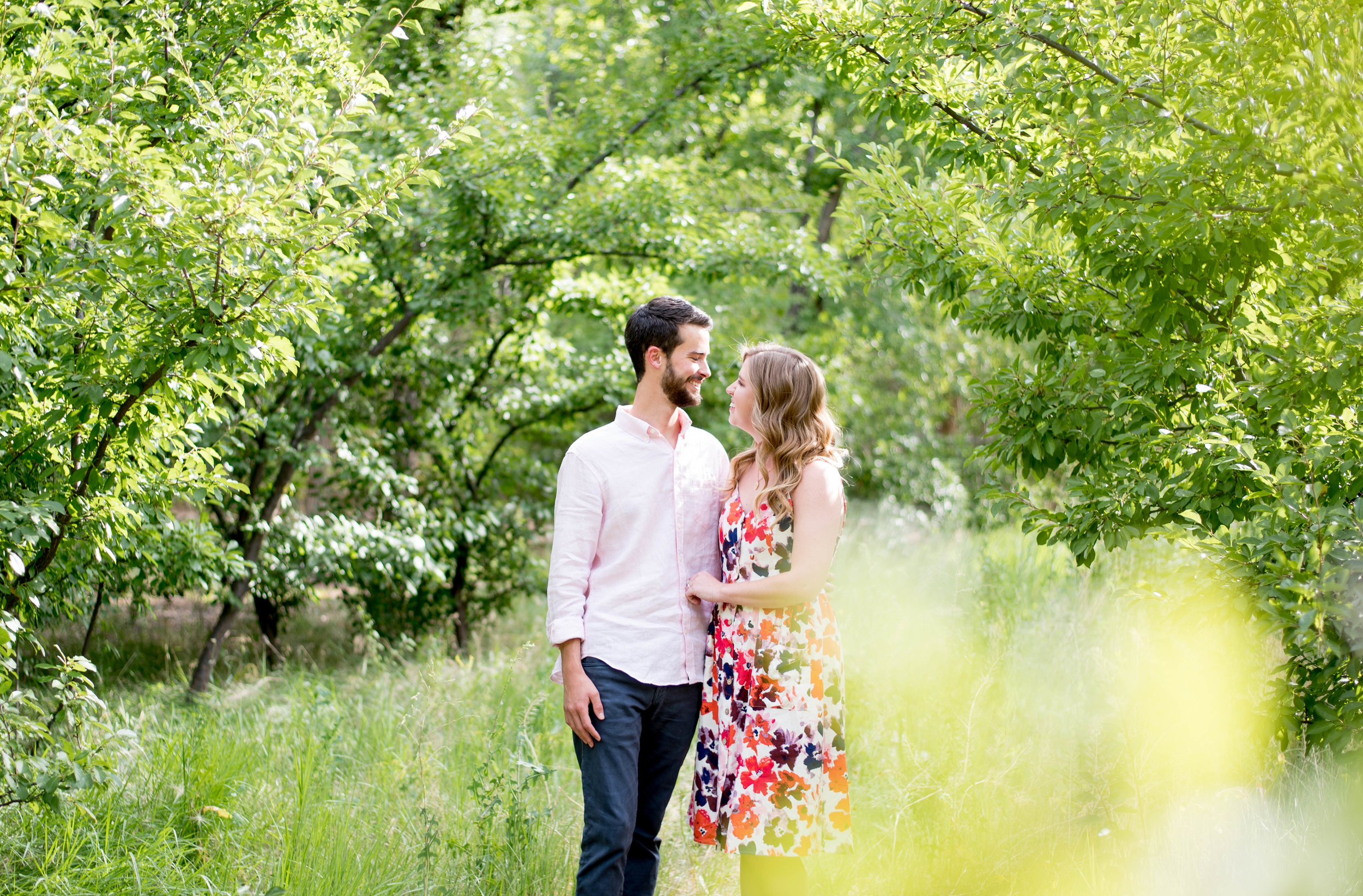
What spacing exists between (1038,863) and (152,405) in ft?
11.0

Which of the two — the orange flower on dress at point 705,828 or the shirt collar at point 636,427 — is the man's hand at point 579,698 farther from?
the shirt collar at point 636,427

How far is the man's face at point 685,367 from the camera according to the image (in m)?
2.95

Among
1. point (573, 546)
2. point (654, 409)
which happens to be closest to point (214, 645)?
point (573, 546)

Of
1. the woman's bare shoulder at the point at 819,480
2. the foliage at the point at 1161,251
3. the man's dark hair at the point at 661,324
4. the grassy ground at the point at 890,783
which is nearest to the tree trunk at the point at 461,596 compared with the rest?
the grassy ground at the point at 890,783

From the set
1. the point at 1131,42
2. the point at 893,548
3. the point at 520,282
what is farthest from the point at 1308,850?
the point at 893,548

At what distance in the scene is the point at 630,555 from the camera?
2855mm

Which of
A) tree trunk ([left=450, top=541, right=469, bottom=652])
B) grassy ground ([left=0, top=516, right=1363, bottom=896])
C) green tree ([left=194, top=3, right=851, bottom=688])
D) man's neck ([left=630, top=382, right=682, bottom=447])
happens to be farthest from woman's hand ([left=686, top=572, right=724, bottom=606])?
tree trunk ([left=450, top=541, right=469, bottom=652])

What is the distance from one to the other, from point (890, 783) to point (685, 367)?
7.92ft

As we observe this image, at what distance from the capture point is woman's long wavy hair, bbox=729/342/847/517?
2.88 metres

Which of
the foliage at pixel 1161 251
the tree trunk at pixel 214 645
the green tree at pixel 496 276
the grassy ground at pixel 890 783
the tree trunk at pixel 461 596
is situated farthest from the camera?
the tree trunk at pixel 461 596

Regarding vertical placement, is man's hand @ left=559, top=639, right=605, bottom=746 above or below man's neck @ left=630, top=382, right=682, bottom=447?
below

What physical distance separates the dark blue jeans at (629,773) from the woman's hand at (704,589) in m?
0.26

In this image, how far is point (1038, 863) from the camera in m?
3.62

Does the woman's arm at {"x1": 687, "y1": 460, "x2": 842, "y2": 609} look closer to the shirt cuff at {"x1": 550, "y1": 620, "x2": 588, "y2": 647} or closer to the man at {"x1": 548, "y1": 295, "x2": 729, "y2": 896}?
the man at {"x1": 548, "y1": 295, "x2": 729, "y2": 896}
